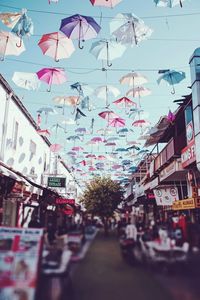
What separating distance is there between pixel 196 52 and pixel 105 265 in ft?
41.7

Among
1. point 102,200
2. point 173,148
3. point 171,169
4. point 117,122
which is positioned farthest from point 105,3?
point 171,169

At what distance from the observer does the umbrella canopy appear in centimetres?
1237

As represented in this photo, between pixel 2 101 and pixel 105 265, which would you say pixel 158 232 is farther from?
pixel 2 101

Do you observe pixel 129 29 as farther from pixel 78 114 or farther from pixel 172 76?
pixel 78 114

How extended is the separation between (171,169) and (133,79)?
21.4 feet

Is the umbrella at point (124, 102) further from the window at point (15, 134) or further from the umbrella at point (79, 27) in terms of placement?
the window at point (15, 134)

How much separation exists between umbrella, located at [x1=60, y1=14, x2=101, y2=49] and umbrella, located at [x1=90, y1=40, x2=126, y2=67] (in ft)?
3.76

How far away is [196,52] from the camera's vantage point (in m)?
13.0

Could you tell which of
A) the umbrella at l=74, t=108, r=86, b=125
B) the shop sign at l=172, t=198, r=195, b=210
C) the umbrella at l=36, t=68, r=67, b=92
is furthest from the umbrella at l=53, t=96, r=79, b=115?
the shop sign at l=172, t=198, r=195, b=210

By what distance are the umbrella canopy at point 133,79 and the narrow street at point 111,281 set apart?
1036cm

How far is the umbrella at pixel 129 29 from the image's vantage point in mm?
9406

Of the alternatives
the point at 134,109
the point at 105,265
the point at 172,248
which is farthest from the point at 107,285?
the point at 134,109

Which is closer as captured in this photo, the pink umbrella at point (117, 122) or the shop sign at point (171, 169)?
the shop sign at point (171, 169)

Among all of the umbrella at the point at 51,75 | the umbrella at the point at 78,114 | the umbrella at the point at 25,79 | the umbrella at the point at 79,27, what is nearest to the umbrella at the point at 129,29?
the umbrella at the point at 79,27
